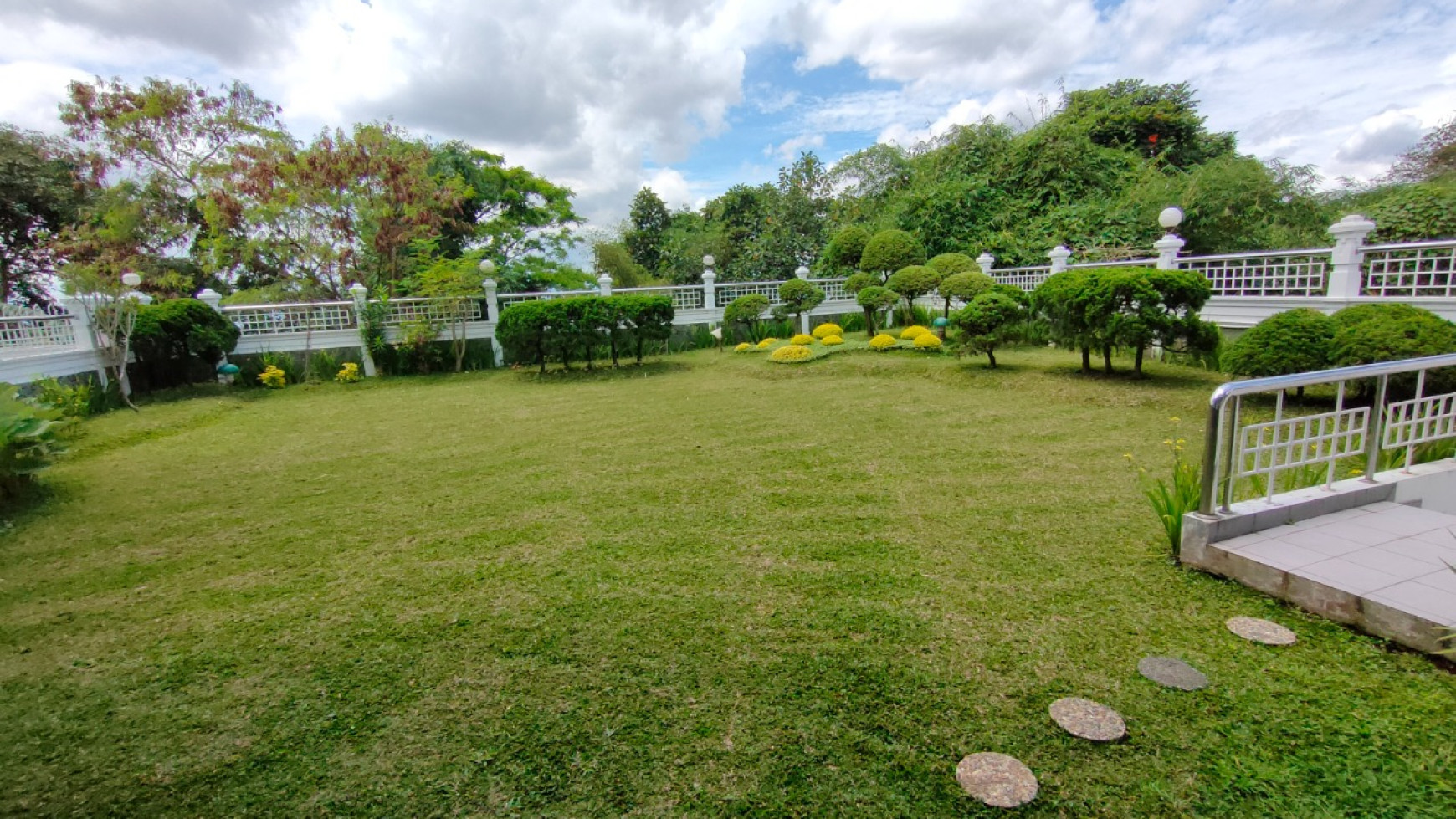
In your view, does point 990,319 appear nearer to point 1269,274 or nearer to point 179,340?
point 1269,274

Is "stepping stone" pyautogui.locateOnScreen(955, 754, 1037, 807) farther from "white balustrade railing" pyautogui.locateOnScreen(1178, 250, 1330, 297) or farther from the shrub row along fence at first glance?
"white balustrade railing" pyautogui.locateOnScreen(1178, 250, 1330, 297)

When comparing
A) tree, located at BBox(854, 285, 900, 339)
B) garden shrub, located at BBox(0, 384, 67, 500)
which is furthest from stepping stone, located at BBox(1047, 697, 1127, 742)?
tree, located at BBox(854, 285, 900, 339)

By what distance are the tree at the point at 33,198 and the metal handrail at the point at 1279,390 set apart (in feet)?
63.8

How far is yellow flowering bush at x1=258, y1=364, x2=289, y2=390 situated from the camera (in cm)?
979

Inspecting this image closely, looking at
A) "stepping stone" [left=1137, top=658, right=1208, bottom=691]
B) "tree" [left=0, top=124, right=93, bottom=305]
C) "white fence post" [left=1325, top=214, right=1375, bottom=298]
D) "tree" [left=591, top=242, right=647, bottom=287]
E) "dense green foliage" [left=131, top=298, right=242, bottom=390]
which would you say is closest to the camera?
"stepping stone" [left=1137, top=658, right=1208, bottom=691]

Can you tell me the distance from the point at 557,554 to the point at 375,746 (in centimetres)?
134

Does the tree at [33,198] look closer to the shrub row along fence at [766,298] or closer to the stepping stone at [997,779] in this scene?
the shrub row along fence at [766,298]

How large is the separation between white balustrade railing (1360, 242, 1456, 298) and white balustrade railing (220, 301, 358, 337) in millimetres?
13352

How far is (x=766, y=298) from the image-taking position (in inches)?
468

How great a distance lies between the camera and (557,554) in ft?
10.1

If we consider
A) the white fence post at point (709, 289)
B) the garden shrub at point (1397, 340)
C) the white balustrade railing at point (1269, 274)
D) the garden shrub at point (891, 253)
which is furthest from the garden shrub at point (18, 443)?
the garden shrub at point (891, 253)

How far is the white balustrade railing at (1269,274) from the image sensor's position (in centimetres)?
673

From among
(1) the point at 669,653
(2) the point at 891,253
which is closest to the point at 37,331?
(1) the point at 669,653

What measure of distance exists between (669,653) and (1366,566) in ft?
8.36
